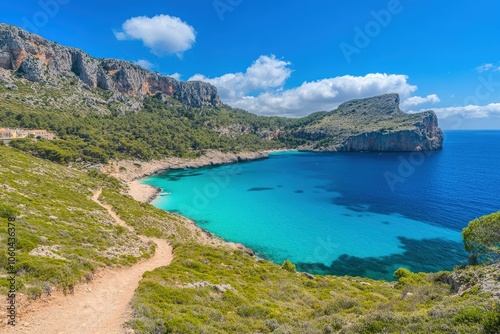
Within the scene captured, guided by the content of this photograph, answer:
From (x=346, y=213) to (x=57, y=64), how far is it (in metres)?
160

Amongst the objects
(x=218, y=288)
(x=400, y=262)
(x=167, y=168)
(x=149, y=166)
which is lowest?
(x=400, y=262)

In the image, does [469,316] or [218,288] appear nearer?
[469,316]

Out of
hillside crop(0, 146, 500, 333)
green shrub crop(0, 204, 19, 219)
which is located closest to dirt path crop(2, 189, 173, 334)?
hillside crop(0, 146, 500, 333)

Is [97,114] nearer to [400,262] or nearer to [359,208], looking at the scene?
[359,208]

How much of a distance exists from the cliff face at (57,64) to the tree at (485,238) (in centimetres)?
16197

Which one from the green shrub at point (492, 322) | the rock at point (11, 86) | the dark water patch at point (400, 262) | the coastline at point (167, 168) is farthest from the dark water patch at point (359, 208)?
the rock at point (11, 86)

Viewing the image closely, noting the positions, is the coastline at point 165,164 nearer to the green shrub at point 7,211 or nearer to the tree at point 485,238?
the green shrub at point 7,211

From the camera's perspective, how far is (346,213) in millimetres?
58000

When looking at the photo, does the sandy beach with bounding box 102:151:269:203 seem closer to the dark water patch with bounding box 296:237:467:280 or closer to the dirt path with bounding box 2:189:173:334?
the dark water patch with bounding box 296:237:467:280

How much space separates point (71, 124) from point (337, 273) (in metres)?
110

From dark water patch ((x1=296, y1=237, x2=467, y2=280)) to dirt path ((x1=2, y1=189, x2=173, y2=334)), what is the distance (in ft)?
85.6

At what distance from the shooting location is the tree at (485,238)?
20578 millimetres

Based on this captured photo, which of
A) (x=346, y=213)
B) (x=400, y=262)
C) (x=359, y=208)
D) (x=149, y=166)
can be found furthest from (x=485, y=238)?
(x=149, y=166)

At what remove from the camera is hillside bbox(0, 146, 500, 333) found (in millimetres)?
10352
